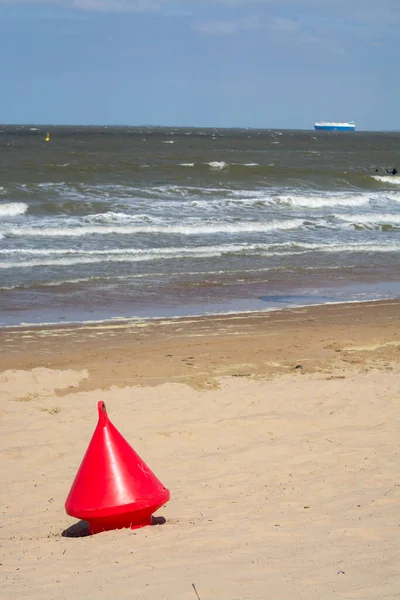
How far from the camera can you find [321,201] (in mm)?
27750

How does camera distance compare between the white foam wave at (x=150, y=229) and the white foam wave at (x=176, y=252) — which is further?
the white foam wave at (x=150, y=229)

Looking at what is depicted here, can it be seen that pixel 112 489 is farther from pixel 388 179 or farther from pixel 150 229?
pixel 388 179

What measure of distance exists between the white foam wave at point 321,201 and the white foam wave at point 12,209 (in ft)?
26.1

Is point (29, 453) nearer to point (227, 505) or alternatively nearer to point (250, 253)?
point (227, 505)

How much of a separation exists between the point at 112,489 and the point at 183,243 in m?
14.3

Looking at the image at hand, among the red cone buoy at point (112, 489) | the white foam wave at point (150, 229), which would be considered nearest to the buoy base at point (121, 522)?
the red cone buoy at point (112, 489)

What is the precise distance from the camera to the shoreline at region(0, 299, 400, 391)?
8445mm

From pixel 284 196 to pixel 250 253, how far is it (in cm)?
1033

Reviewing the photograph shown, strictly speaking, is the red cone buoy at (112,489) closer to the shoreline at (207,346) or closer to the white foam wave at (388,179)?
the shoreline at (207,346)

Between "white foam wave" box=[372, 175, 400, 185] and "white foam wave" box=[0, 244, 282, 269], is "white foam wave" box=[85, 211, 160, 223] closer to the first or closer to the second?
"white foam wave" box=[0, 244, 282, 269]

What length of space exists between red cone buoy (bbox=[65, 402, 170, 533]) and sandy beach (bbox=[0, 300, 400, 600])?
0.37 feet

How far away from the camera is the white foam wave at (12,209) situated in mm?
22469

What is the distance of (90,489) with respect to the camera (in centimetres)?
449

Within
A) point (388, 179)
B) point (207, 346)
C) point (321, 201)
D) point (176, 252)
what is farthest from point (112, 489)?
point (388, 179)
